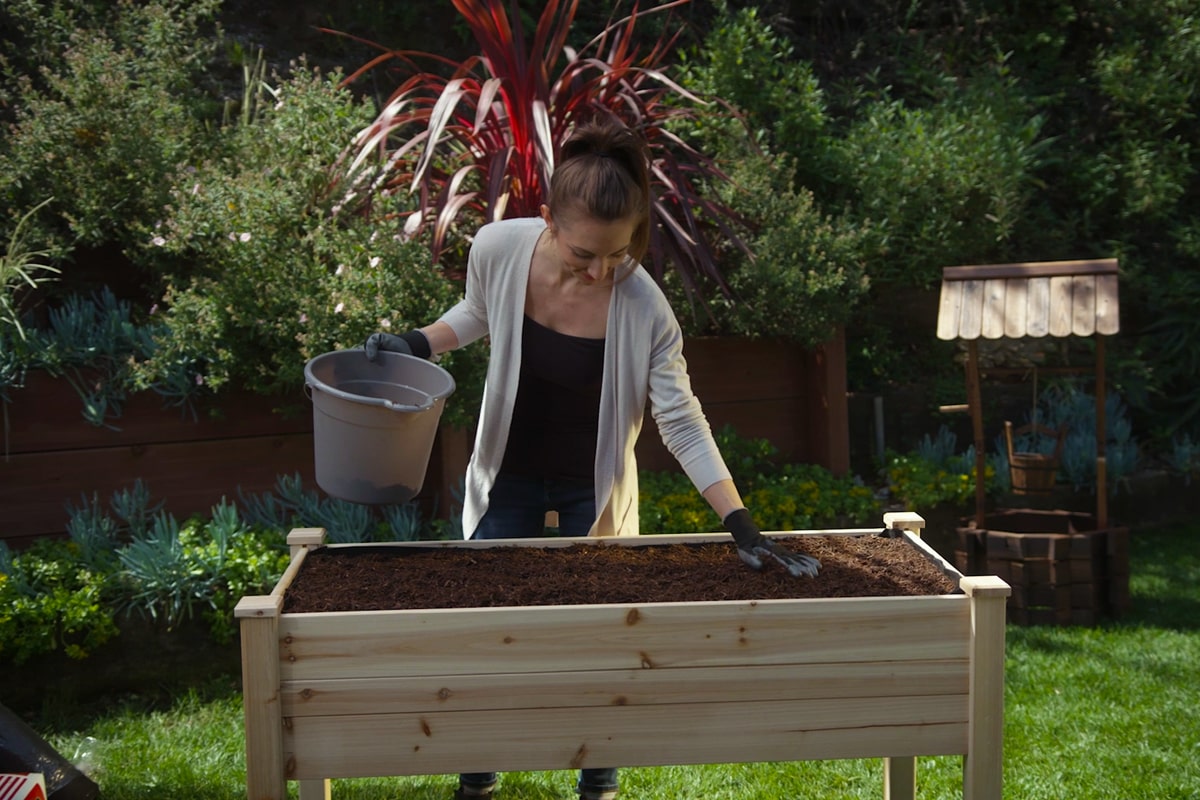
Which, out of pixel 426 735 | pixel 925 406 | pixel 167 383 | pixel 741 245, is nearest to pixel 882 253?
pixel 925 406

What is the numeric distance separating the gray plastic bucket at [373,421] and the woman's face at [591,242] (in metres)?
0.34

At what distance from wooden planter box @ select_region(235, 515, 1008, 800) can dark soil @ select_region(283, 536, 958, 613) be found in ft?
0.32

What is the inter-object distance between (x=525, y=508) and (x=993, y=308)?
232cm

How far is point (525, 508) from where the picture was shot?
271 centimetres

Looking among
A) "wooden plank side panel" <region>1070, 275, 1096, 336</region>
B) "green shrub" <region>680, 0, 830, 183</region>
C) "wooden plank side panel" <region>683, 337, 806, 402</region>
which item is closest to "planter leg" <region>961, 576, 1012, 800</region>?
"wooden plank side panel" <region>1070, 275, 1096, 336</region>

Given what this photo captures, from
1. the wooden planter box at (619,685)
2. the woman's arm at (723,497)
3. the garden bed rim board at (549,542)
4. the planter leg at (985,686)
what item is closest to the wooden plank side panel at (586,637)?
the wooden planter box at (619,685)

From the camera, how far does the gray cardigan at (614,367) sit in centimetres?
241

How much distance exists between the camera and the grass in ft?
9.70

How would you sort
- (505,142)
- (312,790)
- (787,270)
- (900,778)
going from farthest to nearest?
(787,270) < (505,142) < (900,778) < (312,790)

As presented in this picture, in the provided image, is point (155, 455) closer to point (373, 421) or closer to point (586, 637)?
point (373, 421)

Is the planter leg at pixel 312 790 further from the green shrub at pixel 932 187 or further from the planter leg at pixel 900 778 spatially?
the green shrub at pixel 932 187

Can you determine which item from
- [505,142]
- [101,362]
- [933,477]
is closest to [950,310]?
[933,477]

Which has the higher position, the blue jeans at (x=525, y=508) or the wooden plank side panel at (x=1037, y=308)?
the wooden plank side panel at (x=1037, y=308)

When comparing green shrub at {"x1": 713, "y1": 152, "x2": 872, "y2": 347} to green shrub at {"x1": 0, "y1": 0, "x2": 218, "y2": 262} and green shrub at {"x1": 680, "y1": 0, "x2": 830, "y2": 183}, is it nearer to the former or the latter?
green shrub at {"x1": 680, "y1": 0, "x2": 830, "y2": 183}
